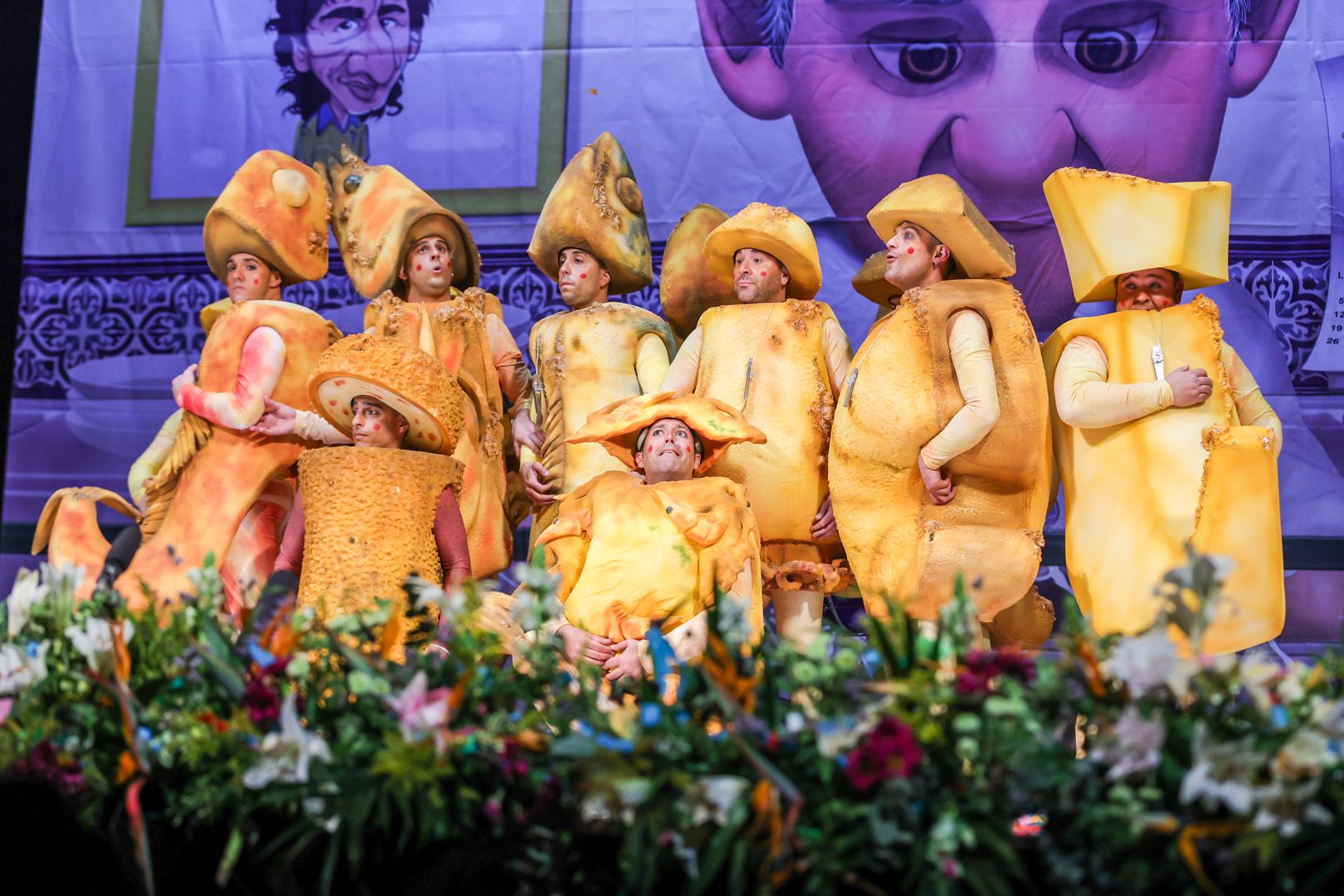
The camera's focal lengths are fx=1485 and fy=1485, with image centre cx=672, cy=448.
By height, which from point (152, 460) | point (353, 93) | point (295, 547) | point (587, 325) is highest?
point (353, 93)

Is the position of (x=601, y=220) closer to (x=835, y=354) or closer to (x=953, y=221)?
(x=835, y=354)

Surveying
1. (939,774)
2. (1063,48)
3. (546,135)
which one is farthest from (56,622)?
(1063,48)

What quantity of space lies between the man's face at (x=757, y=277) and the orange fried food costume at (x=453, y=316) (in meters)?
0.78

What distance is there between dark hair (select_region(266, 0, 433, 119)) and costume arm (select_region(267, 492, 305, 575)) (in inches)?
83.6

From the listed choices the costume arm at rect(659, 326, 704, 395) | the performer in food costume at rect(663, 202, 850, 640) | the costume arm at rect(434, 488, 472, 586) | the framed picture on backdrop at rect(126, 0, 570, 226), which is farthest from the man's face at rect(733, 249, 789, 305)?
the framed picture on backdrop at rect(126, 0, 570, 226)

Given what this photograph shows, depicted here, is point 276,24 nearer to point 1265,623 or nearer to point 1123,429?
point 1123,429

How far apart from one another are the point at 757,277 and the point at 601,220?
1.93 feet

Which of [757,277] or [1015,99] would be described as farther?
[1015,99]

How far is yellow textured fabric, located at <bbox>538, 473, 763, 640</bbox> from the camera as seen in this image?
3.75 metres

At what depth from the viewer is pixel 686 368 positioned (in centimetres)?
448

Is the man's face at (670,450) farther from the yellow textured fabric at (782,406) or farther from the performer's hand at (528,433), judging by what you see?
the performer's hand at (528,433)

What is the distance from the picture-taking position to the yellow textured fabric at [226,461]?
436cm

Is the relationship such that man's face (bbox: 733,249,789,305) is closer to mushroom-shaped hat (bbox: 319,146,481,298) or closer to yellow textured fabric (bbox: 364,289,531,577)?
yellow textured fabric (bbox: 364,289,531,577)

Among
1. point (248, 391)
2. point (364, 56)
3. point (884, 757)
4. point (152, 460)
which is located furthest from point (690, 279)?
point (884, 757)
